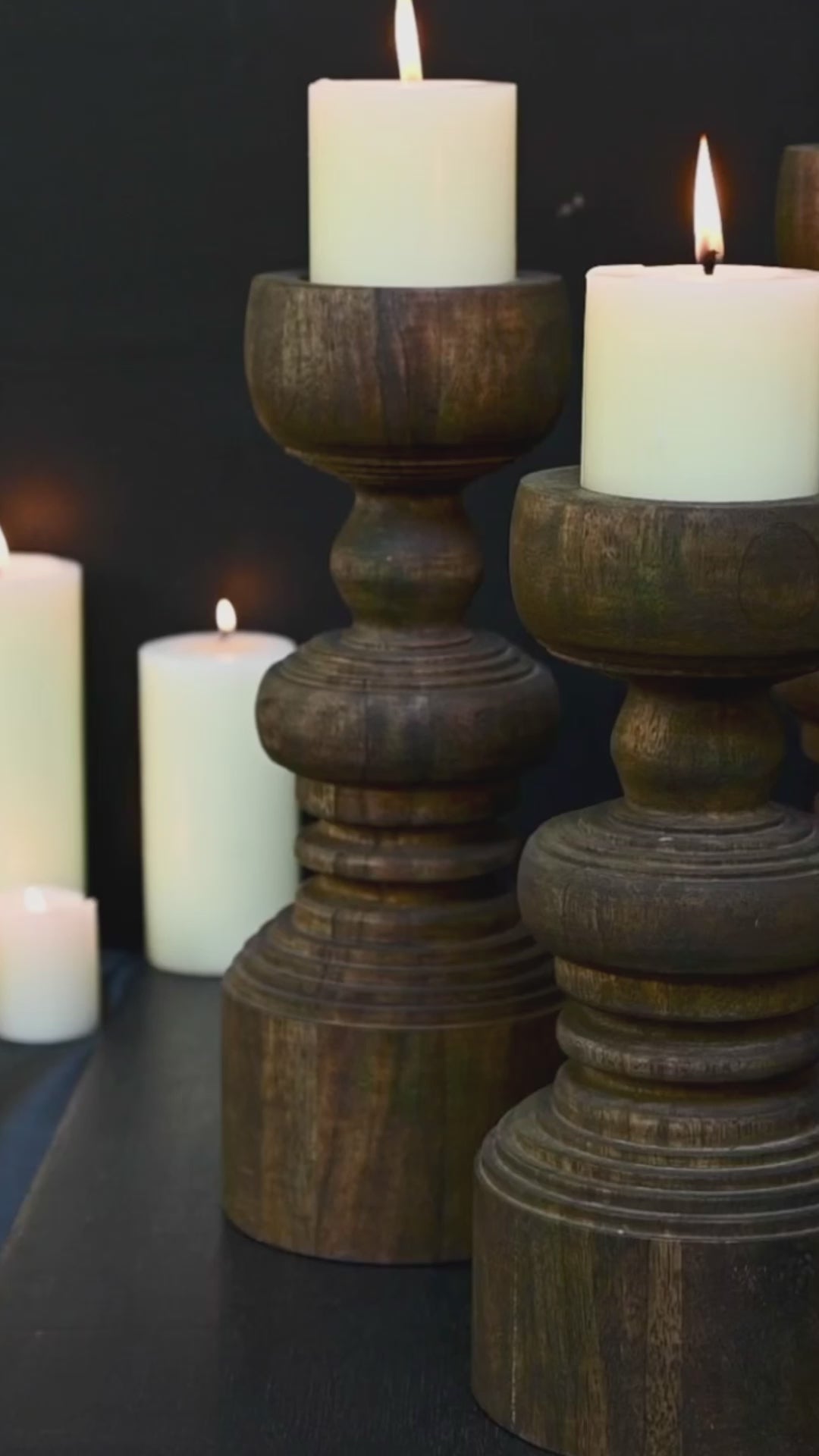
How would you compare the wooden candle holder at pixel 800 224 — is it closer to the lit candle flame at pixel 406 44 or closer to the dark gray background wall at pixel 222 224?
the lit candle flame at pixel 406 44

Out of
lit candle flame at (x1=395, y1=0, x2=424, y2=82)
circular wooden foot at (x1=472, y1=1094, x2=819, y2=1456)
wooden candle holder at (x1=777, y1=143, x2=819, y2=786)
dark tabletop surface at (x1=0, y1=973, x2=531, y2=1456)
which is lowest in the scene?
dark tabletop surface at (x1=0, y1=973, x2=531, y2=1456)

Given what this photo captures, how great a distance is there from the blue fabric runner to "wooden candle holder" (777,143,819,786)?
375 mm

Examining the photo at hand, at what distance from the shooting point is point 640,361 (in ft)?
2.63

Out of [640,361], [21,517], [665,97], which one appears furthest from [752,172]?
[640,361]

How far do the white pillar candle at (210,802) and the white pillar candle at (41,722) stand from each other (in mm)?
39

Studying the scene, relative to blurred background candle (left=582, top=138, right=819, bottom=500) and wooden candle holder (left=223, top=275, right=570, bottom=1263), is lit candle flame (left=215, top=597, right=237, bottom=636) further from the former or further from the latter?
blurred background candle (left=582, top=138, right=819, bottom=500)

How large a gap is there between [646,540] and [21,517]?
0.71 meters

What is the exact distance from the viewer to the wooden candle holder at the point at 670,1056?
81 cm

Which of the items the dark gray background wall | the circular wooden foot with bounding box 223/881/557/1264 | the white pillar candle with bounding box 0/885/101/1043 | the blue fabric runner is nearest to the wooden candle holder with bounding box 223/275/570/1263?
the circular wooden foot with bounding box 223/881/557/1264

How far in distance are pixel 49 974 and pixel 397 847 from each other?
0.32 m

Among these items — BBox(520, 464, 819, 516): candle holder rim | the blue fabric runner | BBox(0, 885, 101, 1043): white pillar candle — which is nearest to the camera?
BBox(520, 464, 819, 516): candle holder rim

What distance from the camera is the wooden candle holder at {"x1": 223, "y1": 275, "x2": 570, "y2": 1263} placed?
3.18 feet

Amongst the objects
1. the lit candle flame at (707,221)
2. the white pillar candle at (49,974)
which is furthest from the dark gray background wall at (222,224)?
the lit candle flame at (707,221)

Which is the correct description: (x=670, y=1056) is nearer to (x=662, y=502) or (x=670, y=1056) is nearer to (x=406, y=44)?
(x=662, y=502)
